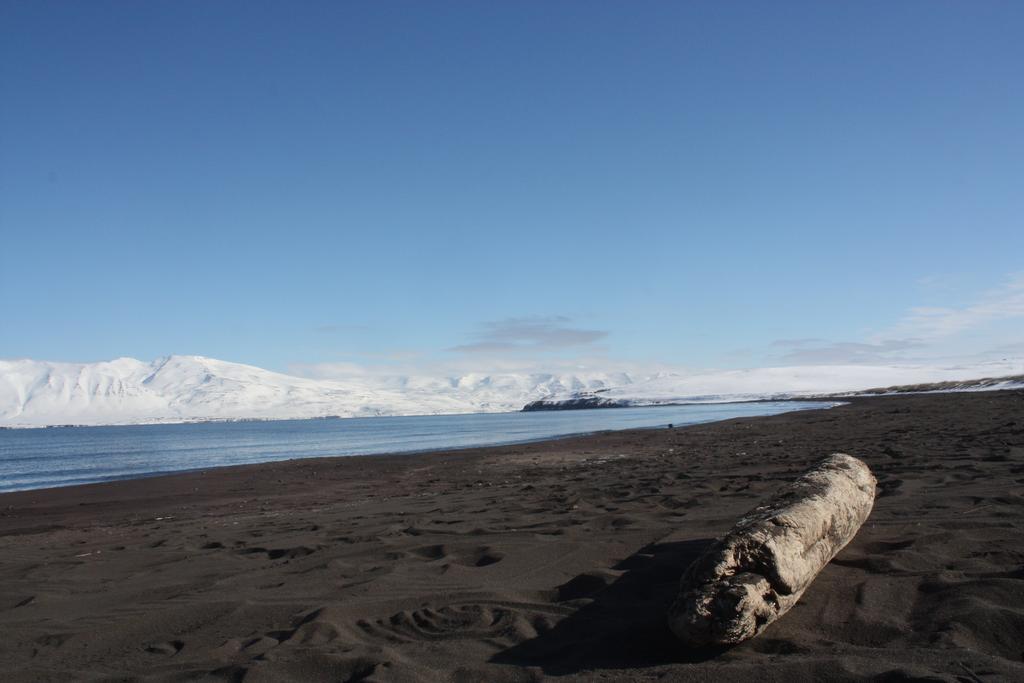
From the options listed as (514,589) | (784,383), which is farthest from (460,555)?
→ (784,383)

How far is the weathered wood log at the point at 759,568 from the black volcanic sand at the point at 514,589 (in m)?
0.15

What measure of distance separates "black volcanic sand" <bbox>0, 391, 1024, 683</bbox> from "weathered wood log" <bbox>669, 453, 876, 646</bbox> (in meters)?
0.15

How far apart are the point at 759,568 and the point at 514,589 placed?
6.92 ft

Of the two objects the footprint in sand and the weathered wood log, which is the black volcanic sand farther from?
the weathered wood log

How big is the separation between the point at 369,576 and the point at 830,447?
13.2 meters

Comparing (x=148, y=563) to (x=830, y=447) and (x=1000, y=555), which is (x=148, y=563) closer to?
(x=1000, y=555)

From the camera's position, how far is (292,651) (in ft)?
14.6

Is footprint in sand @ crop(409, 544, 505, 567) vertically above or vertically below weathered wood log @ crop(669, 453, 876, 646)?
below

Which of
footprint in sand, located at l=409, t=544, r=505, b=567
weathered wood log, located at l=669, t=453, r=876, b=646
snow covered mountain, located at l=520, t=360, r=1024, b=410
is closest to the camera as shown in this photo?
weathered wood log, located at l=669, t=453, r=876, b=646

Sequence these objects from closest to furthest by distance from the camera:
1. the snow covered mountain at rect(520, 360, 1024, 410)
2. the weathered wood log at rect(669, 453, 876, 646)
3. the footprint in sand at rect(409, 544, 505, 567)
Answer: the weathered wood log at rect(669, 453, 876, 646), the footprint in sand at rect(409, 544, 505, 567), the snow covered mountain at rect(520, 360, 1024, 410)

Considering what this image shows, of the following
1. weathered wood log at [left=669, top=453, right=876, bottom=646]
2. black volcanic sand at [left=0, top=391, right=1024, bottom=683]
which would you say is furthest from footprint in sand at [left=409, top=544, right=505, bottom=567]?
weathered wood log at [left=669, top=453, right=876, bottom=646]

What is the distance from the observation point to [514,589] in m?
5.50

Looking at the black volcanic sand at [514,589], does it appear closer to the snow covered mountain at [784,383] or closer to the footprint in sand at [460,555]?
the footprint in sand at [460,555]

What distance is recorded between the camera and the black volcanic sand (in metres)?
3.90
